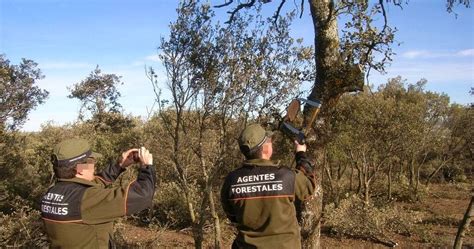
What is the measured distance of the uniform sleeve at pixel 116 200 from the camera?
3.00 m

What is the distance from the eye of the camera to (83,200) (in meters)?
3.04

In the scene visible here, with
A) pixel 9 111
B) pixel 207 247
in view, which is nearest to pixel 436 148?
pixel 207 247

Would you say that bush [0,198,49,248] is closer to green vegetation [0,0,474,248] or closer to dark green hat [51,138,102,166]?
green vegetation [0,0,474,248]

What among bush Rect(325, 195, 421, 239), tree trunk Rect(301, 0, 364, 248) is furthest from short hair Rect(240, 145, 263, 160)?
bush Rect(325, 195, 421, 239)

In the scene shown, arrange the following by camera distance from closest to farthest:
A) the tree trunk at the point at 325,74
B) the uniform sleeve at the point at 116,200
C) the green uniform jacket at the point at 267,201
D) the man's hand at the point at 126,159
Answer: the uniform sleeve at the point at 116,200 → the green uniform jacket at the point at 267,201 → the man's hand at the point at 126,159 → the tree trunk at the point at 325,74

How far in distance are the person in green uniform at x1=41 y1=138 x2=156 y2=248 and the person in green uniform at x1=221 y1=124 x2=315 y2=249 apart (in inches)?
28.4

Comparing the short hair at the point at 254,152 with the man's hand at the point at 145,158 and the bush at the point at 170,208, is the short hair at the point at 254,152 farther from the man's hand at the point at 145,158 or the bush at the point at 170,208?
the bush at the point at 170,208

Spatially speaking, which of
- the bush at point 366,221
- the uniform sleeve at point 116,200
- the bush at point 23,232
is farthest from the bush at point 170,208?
the uniform sleeve at point 116,200

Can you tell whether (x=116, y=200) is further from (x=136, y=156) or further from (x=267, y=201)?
(x=267, y=201)

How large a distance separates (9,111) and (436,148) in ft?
73.4

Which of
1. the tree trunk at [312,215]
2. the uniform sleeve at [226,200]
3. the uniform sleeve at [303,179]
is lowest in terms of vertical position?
the tree trunk at [312,215]

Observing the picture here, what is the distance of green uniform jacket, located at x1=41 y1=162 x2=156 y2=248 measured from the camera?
3006mm

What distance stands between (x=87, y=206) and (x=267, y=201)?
1.27 meters

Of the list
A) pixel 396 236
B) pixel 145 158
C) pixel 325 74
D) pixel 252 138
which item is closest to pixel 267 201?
pixel 252 138
